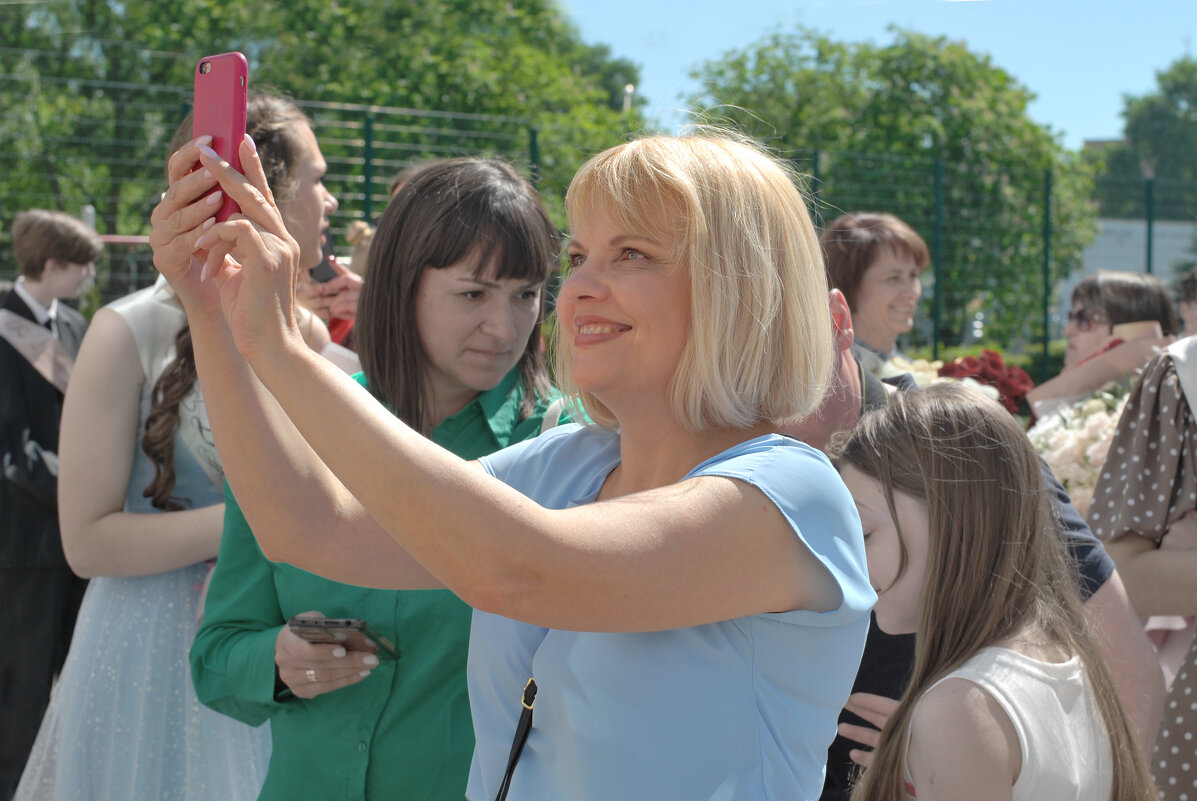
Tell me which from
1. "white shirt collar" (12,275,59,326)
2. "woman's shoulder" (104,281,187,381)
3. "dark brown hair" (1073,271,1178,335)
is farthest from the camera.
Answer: "dark brown hair" (1073,271,1178,335)

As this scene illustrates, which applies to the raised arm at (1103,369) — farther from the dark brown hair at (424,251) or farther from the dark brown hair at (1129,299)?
the dark brown hair at (424,251)

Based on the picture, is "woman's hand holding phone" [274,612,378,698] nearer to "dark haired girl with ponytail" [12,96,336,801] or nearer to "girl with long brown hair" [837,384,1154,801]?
"dark haired girl with ponytail" [12,96,336,801]

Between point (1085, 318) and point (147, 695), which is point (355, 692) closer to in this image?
point (147, 695)

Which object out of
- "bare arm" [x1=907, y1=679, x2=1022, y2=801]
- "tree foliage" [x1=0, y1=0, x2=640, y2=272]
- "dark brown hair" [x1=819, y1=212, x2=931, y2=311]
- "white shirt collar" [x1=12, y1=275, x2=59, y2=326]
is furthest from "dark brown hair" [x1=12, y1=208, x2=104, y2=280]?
"tree foliage" [x1=0, y1=0, x2=640, y2=272]

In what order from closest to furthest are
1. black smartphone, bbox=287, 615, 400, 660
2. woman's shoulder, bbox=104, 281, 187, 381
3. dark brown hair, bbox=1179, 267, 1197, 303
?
black smartphone, bbox=287, 615, 400, 660 < woman's shoulder, bbox=104, 281, 187, 381 < dark brown hair, bbox=1179, 267, 1197, 303

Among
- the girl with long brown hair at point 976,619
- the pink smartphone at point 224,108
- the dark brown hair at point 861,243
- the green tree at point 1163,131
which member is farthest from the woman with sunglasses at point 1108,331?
the green tree at point 1163,131

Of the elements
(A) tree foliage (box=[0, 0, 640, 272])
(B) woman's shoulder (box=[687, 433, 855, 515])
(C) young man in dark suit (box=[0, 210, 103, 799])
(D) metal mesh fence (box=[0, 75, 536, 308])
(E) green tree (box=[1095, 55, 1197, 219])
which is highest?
(E) green tree (box=[1095, 55, 1197, 219])

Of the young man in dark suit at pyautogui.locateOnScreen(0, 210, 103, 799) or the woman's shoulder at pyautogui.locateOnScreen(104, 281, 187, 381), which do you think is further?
the young man in dark suit at pyautogui.locateOnScreen(0, 210, 103, 799)

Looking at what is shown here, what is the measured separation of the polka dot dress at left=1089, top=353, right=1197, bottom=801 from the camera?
2434 mm

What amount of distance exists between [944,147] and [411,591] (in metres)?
14.5

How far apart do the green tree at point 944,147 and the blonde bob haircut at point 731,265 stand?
24.8ft

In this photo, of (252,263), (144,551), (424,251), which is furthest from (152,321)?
(252,263)

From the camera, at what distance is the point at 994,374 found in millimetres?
4164

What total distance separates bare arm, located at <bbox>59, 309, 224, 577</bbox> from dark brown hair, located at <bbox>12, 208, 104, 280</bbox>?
3.70 meters
